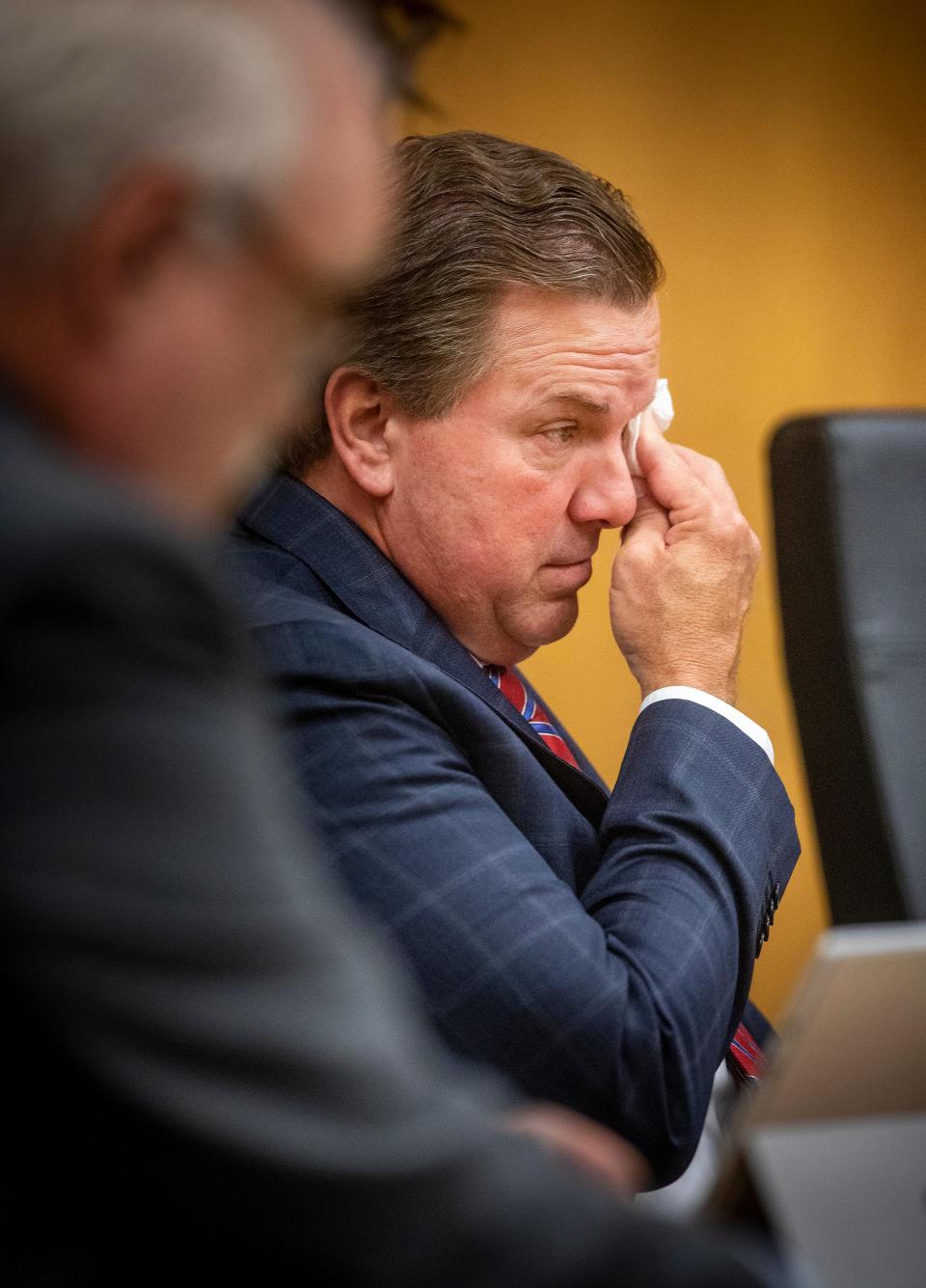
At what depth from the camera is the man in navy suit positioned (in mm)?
954

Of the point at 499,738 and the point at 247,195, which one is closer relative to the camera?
the point at 247,195

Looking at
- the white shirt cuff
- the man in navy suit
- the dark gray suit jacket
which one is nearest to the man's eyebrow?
the man in navy suit

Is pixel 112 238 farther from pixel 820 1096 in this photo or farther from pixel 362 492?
pixel 362 492

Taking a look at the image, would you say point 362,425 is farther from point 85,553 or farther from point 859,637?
point 85,553

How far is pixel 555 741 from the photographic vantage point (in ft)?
4.58

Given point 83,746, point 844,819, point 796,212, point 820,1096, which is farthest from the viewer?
point 796,212

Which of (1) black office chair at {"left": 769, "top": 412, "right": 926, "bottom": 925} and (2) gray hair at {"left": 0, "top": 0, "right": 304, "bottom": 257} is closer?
(2) gray hair at {"left": 0, "top": 0, "right": 304, "bottom": 257}

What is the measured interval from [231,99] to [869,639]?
80 centimetres

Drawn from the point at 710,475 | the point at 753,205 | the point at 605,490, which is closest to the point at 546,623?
the point at 605,490

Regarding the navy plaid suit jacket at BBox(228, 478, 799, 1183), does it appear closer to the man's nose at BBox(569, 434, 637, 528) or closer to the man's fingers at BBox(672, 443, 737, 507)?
the man's nose at BBox(569, 434, 637, 528)

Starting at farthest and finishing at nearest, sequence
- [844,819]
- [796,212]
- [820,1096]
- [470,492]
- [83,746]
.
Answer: [796,212]
[470,492]
[844,819]
[820,1096]
[83,746]

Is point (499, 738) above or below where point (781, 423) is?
below

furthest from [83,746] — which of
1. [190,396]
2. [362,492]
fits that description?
[362,492]

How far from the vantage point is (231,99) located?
0.45 metres
